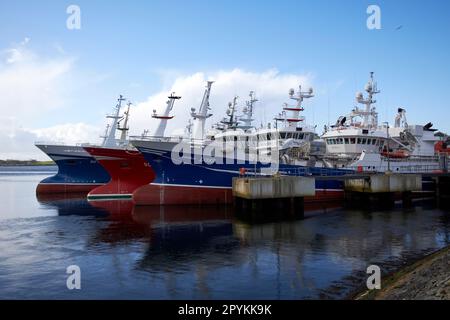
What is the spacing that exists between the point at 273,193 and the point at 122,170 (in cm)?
1699

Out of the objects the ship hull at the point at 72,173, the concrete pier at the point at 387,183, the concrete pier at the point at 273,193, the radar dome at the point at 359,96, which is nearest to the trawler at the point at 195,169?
the concrete pier at the point at 273,193

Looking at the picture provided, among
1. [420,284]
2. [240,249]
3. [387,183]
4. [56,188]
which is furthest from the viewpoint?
[56,188]

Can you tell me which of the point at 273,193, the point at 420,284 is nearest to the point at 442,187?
the point at 273,193

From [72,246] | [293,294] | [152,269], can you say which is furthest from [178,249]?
[293,294]

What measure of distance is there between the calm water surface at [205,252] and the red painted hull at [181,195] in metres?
2.54

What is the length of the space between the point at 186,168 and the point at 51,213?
1087 cm

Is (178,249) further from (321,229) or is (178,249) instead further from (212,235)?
(321,229)

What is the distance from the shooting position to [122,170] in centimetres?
3688

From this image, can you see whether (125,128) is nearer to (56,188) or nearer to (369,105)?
(56,188)

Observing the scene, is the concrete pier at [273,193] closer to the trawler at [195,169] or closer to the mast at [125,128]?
the trawler at [195,169]

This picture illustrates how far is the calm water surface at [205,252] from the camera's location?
1143 centimetres

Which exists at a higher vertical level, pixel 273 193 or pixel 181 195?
pixel 273 193

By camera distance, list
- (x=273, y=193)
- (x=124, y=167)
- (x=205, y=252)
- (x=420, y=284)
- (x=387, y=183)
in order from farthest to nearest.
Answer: (x=124, y=167), (x=387, y=183), (x=273, y=193), (x=205, y=252), (x=420, y=284)

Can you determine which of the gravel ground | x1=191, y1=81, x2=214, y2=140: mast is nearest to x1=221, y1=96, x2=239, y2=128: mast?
x1=191, y1=81, x2=214, y2=140: mast
